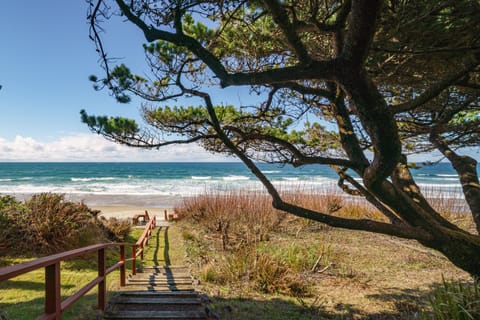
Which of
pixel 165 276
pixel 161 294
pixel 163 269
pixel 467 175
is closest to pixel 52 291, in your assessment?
pixel 161 294

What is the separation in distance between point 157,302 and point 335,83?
3204mm

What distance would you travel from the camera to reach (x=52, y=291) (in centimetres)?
184

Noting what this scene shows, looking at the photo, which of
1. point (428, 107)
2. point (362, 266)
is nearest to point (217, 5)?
point (428, 107)

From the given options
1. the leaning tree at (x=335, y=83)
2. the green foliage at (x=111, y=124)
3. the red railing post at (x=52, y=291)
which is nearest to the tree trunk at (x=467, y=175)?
the leaning tree at (x=335, y=83)

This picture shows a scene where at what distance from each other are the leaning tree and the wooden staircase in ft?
5.20

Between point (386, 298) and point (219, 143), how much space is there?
3.45 metres

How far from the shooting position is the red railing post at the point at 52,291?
1.82 meters

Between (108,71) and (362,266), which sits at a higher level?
(108,71)

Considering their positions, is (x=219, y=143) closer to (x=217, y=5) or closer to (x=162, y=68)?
(x=162, y=68)

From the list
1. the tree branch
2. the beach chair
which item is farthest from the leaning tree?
the beach chair

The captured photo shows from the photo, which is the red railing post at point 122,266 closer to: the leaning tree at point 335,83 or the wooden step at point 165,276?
the wooden step at point 165,276

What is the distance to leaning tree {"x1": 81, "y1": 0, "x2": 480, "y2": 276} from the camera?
6.77ft

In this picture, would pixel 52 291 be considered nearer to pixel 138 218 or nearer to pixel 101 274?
pixel 101 274

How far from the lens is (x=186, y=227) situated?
10078 mm
